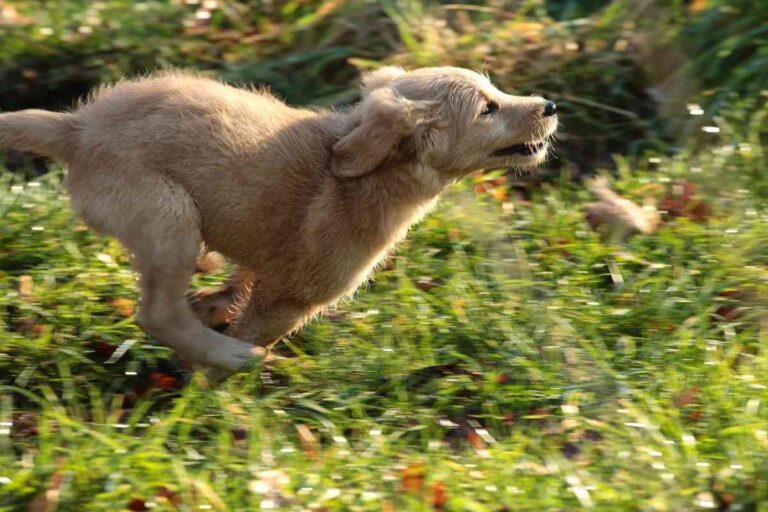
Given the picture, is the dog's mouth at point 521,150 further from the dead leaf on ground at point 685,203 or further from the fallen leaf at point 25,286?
the fallen leaf at point 25,286

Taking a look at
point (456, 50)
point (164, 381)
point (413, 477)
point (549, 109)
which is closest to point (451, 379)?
point (413, 477)

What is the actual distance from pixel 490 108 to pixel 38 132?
174 centimetres

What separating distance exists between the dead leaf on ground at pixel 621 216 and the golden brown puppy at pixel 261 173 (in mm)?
759

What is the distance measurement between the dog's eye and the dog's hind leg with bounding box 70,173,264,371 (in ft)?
3.98

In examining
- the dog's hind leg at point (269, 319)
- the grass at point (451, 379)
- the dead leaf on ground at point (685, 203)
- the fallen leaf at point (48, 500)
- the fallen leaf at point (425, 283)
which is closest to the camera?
the fallen leaf at point (48, 500)

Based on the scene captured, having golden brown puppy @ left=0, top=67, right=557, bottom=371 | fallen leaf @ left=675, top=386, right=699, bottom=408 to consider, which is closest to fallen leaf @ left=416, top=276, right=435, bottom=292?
golden brown puppy @ left=0, top=67, right=557, bottom=371

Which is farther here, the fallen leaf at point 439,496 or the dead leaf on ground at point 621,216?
the dead leaf on ground at point 621,216

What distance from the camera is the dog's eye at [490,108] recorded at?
4.96 metres

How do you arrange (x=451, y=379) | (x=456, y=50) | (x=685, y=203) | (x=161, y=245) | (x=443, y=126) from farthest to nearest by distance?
(x=456, y=50) < (x=685, y=203) < (x=443, y=126) < (x=451, y=379) < (x=161, y=245)

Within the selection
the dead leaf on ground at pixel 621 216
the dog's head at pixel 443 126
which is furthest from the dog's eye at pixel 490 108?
the dead leaf on ground at pixel 621 216

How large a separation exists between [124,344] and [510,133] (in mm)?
1719

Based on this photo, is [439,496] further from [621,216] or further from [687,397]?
[621,216]

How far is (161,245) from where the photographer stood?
14.8 feet

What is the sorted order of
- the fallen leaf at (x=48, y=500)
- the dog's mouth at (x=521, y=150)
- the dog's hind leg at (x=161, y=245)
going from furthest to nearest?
the dog's mouth at (x=521, y=150)
the dog's hind leg at (x=161, y=245)
the fallen leaf at (x=48, y=500)
